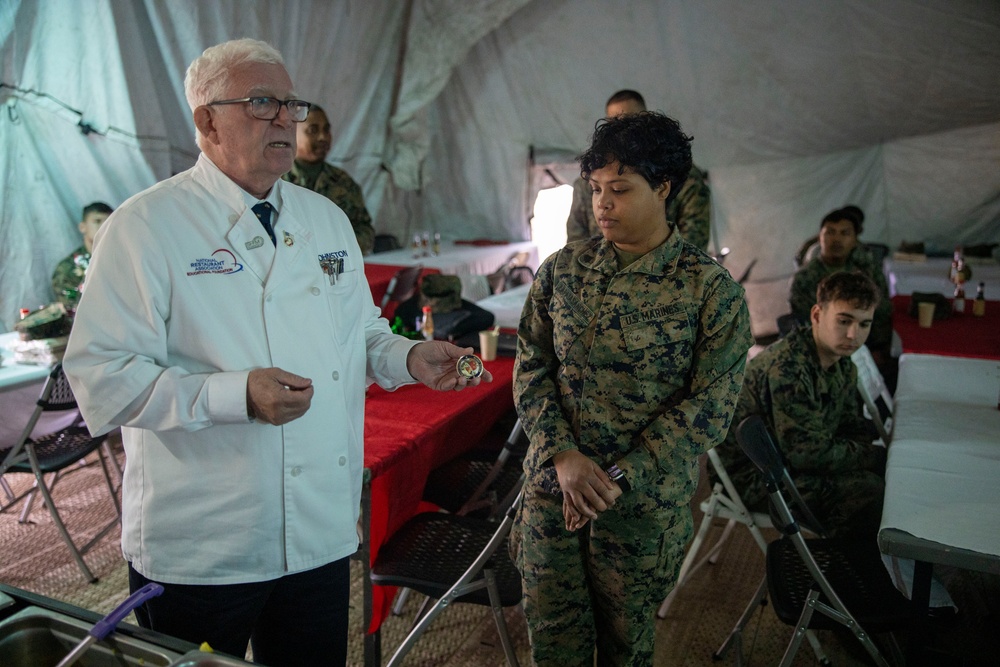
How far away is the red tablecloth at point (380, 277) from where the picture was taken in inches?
227

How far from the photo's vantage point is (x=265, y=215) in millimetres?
1440

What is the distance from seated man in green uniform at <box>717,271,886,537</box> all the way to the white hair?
1.87 meters

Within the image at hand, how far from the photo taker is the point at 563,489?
1670 mm

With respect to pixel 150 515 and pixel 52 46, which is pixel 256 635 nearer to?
pixel 150 515

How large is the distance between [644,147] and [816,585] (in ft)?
4.35

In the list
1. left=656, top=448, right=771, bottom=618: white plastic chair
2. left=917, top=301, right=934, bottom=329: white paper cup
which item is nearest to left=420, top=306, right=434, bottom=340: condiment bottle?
left=656, top=448, right=771, bottom=618: white plastic chair

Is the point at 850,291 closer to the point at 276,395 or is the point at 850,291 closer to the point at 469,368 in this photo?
the point at 469,368

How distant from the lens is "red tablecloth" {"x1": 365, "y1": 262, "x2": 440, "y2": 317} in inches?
227

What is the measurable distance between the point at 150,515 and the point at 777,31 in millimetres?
6668

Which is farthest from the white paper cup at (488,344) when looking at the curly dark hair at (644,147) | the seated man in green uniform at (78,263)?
the seated man in green uniform at (78,263)

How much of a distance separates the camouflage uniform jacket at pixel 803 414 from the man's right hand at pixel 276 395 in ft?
5.46

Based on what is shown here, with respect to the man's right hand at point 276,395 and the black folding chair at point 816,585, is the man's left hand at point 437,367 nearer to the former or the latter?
the man's right hand at point 276,395

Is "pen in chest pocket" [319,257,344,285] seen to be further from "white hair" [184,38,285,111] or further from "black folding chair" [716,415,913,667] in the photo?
"black folding chair" [716,415,913,667]

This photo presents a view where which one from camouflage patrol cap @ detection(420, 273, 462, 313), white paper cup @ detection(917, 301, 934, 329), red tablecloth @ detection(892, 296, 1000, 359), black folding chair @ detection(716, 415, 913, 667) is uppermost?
camouflage patrol cap @ detection(420, 273, 462, 313)
